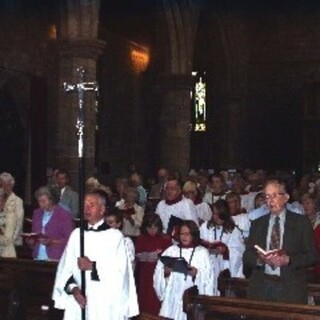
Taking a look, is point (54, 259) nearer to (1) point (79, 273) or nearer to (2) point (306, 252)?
(1) point (79, 273)

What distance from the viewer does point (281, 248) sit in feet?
19.2

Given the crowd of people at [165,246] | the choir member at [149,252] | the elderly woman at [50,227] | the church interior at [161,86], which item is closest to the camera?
the crowd of people at [165,246]

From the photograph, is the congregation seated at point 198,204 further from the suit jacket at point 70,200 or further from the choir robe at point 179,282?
the choir robe at point 179,282

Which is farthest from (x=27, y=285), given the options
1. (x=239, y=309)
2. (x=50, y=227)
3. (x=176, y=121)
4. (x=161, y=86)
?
(x=161, y=86)

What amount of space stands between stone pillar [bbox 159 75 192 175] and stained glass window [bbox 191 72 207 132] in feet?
19.0

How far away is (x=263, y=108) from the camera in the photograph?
2628 centimetres

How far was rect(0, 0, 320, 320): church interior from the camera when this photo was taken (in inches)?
681

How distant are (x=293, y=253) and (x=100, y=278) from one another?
1562mm

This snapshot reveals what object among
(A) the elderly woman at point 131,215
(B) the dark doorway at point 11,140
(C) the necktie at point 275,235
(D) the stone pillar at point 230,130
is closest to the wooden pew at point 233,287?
(C) the necktie at point 275,235

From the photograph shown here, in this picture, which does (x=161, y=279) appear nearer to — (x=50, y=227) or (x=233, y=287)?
(x=233, y=287)

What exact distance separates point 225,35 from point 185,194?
15.1 meters

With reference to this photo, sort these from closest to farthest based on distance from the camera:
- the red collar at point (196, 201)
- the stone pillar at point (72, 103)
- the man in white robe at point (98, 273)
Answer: the man in white robe at point (98, 273) < the red collar at point (196, 201) < the stone pillar at point (72, 103)

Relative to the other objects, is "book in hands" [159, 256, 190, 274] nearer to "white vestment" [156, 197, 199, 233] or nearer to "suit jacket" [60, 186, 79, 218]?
"white vestment" [156, 197, 199, 233]

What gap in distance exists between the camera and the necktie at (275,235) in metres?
5.89
